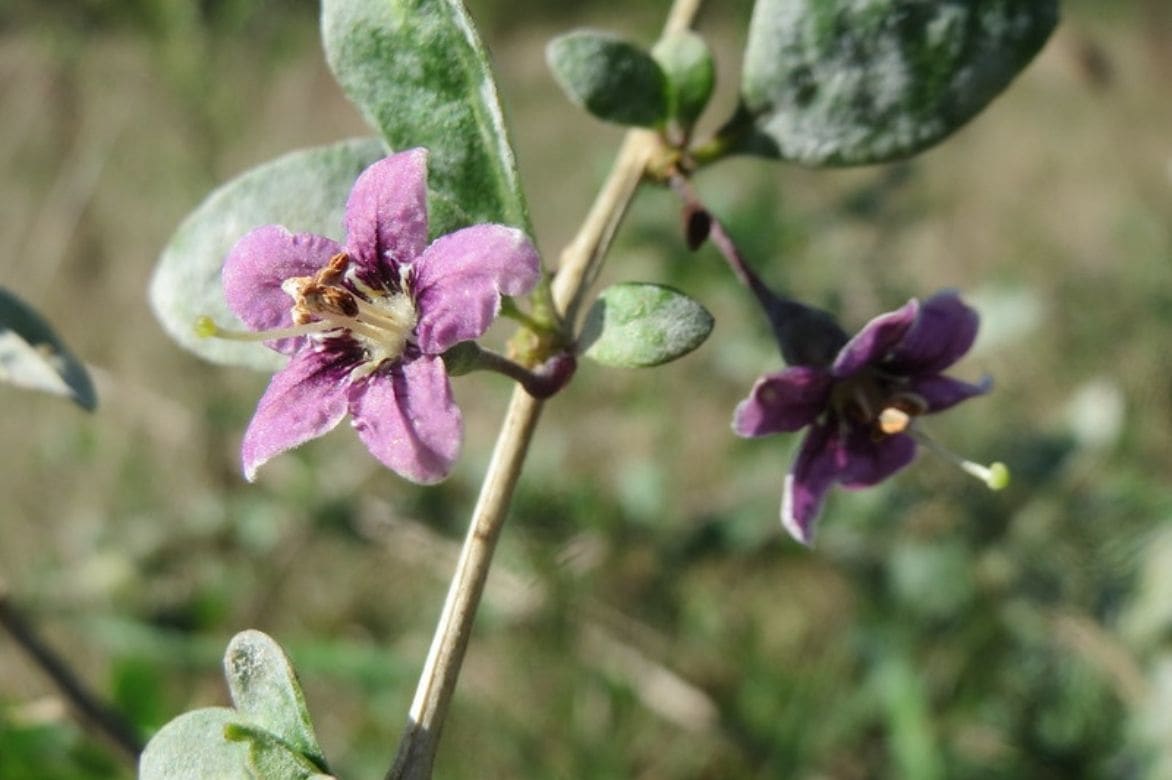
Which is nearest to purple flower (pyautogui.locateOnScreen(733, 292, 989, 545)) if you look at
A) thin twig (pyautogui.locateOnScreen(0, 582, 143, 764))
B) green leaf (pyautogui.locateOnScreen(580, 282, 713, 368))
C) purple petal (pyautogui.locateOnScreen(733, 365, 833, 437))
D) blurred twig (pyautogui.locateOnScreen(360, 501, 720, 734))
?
purple petal (pyautogui.locateOnScreen(733, 365, 833, 437))

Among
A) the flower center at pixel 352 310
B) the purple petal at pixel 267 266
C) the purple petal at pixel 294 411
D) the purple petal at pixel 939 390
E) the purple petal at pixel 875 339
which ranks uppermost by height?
the purple petal at pixel 267 266

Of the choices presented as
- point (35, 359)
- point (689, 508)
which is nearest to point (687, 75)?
point (35, 359)

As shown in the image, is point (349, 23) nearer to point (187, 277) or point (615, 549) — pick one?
point (187, 277)

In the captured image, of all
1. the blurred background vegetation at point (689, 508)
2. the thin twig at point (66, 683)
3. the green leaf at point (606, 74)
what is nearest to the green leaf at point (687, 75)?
the green leaf at point (606, 74)

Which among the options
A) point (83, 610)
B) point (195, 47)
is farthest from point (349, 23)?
A: point (195, 47)

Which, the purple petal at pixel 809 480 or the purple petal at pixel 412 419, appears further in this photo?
the purple petal at pixel 809 480

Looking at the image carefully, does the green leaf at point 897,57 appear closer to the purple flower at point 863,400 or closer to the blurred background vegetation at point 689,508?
the purple flower at point 863,400

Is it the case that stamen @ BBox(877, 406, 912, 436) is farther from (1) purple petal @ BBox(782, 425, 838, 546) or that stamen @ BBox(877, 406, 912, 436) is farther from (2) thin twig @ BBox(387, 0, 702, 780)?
(2) thin twig @ BBox(387, 0, 702, 780)
